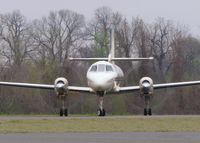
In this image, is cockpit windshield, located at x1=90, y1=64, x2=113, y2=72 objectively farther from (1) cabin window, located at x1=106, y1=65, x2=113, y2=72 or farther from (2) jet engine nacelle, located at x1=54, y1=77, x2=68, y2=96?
(2) jet engine nacelle, located at x1=54, y1=77, x2=68, y2=96

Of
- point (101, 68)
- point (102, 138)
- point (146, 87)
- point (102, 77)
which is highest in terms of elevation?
point (101, 68)

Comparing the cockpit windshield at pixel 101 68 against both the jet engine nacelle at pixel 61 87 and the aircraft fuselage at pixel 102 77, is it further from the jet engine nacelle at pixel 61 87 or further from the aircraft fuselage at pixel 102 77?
the jet engine nacelle at pixel 61 87

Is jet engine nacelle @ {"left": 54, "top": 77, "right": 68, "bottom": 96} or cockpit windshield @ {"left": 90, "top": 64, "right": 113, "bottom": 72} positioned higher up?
cockpit windshield @ {"left": 90, "top": 64, "right": 113, "bottom": 72}

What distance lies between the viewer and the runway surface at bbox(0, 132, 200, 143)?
1692 cm

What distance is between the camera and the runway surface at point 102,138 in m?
16.9

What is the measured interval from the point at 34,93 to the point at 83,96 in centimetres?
443

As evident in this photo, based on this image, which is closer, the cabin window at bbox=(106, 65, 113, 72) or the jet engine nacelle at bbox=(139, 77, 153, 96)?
the jet engine nacelle at bbox=(139, 77, 153, 96)

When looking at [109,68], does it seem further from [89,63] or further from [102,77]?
[89,63]

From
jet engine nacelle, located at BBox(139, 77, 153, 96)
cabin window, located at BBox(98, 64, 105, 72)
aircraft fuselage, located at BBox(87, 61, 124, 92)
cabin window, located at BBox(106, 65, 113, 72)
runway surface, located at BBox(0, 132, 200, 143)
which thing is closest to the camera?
runway surface, located at BBox(0, 132, 200, 143)

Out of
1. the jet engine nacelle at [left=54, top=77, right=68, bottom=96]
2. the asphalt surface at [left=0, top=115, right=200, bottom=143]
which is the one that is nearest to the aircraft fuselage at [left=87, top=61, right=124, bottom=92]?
the jet engine nacelle at [left=54, top=77, right=68, bottom=96]

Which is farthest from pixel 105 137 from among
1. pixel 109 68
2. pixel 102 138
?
pixel 109 68

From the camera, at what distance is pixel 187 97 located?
56.5m

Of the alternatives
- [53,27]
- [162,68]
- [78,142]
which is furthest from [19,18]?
[78,142]

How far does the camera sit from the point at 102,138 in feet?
58.9
